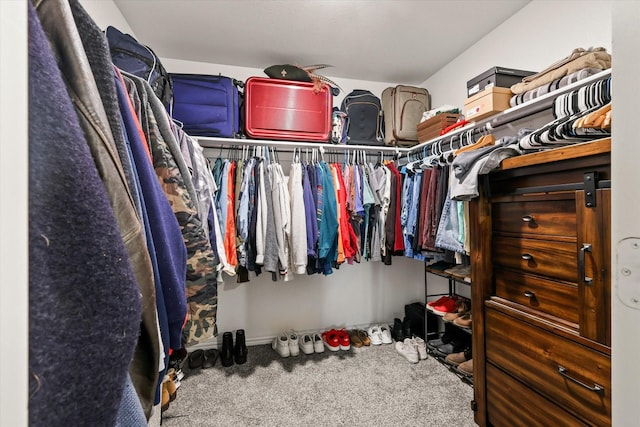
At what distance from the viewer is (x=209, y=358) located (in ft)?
7.09

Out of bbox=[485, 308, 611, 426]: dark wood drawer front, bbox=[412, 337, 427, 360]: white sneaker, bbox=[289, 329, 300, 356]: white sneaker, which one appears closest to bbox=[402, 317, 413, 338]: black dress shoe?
bbox=[412, 337, 427, 360]: white sneaker

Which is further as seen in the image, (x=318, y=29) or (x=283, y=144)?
(x=283, y=144)

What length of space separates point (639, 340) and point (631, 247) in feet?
0.40

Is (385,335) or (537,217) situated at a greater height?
(537,217)

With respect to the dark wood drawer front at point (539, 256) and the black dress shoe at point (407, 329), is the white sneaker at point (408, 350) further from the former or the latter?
the dark wood drawer front at point (539, 256)

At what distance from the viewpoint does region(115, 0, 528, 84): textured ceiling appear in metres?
1.69

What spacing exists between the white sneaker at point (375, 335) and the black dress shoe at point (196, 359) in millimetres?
1364

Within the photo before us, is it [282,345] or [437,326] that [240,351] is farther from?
[437,326]

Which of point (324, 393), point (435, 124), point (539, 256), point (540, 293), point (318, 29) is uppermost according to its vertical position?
point (318, 29)

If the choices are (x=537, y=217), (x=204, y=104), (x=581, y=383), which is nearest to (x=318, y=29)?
(x=204, y=104)

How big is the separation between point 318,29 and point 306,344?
7.58ft

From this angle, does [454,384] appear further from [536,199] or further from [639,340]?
[639,340]

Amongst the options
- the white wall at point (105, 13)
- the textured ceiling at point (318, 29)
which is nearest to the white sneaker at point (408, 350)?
the textured ceiling at point (318, 29)

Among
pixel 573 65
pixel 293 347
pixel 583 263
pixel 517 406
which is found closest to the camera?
pixel 583 263
